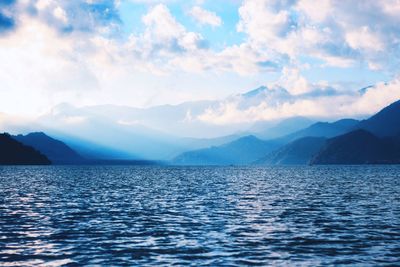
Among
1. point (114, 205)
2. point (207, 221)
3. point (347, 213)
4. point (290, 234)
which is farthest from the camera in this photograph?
point (114, 205)

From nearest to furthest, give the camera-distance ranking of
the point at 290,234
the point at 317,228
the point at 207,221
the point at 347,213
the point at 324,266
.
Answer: the point at 324,266
the point at 290,234
the point at 317,228
the point at 207,221
the point at 347,213

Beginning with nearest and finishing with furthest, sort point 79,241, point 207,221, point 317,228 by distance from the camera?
point 79,241 → point 317,228 → point 207,221

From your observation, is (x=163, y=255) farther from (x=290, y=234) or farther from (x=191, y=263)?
(x=290, y=234)

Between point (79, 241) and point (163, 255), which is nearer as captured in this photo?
point (163, 255)

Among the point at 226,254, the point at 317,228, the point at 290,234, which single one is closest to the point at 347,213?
the point at 317,228

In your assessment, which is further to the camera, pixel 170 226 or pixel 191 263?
pixel 170 226

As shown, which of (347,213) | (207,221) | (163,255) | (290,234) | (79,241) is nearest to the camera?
(163,255)

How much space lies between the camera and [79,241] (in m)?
41.7

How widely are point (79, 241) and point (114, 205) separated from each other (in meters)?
33.3

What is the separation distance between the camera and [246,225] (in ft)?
171

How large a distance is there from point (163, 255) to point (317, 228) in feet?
67.3

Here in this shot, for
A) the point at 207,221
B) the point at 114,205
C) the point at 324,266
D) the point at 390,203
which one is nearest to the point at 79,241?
the point at 207,221

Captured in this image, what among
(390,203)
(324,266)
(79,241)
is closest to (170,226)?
(79,241)

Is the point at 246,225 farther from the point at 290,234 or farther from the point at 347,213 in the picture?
the point at 347,213
